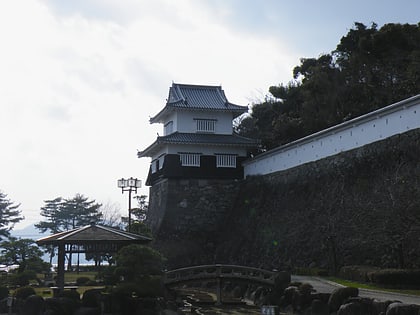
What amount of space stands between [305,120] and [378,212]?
1682cm

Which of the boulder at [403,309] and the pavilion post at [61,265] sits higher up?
the pavilion post at [61,265]

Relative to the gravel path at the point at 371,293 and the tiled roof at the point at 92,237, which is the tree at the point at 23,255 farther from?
the gravel path at the point at 371,293

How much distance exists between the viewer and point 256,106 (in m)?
42.4

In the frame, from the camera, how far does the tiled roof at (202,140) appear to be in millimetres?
33438

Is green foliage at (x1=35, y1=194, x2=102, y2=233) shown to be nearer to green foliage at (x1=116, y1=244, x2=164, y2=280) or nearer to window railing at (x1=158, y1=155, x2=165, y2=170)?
window railing at (x1=158, y1=155, x2=165, y2=170)

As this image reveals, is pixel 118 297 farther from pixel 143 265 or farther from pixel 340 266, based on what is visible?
pixel 340 266

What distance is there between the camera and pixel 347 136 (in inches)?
954

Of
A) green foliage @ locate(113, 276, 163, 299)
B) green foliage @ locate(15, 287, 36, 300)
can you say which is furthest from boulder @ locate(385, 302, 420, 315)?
green foliage @ locate(15, 287, 36, 300)

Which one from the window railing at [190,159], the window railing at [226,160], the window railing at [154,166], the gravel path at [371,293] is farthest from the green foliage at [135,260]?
the window railing at [154,166]

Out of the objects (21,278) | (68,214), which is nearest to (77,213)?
(68,214)

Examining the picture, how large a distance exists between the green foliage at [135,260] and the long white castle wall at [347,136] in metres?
10.6

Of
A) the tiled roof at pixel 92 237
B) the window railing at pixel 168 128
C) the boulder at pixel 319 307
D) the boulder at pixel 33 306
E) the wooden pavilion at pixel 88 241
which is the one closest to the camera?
the boulder at pixel 319 307

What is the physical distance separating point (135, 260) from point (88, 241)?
2.26 m

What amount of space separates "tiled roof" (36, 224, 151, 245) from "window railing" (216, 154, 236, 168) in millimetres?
15367
